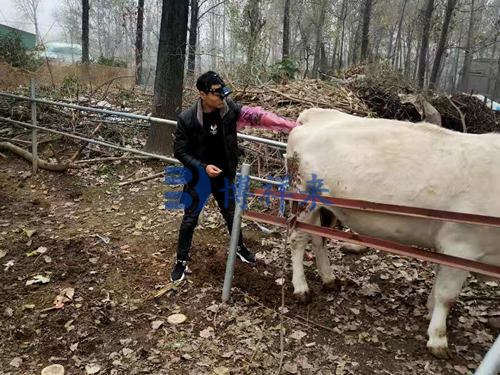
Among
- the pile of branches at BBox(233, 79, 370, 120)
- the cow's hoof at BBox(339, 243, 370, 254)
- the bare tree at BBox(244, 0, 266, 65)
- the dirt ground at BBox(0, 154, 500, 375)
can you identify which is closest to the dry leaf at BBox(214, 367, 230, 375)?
the dirt ground at BBox(0, 154, 500, 375)

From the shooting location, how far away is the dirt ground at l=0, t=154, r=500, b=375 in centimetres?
290

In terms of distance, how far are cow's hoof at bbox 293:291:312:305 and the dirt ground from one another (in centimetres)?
6

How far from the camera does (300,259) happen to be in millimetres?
3752

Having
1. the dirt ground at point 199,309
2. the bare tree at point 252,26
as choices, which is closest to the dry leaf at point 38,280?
the dirt ground at point 199,309

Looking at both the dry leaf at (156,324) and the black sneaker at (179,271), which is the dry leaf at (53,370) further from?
the black sneaker at (179,271)

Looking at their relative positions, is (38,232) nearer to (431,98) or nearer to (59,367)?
(59,367)

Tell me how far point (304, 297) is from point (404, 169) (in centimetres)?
145

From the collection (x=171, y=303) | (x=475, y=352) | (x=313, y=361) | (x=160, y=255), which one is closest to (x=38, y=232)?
(x=160, y=255)

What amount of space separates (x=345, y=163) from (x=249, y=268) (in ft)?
5.10

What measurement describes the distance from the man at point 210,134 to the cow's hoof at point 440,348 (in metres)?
2.07

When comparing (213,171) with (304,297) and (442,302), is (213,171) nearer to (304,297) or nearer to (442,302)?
(304,297)

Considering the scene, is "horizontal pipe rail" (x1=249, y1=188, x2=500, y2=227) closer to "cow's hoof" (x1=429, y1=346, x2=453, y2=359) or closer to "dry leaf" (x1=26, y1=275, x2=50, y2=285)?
"cow's hoof" (x1=429, y1=346, x2=453, y2=359)

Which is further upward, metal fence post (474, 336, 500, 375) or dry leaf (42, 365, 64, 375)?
metal fence post (474, 336, 500, 375)

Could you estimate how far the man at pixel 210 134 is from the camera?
11.0 feet
